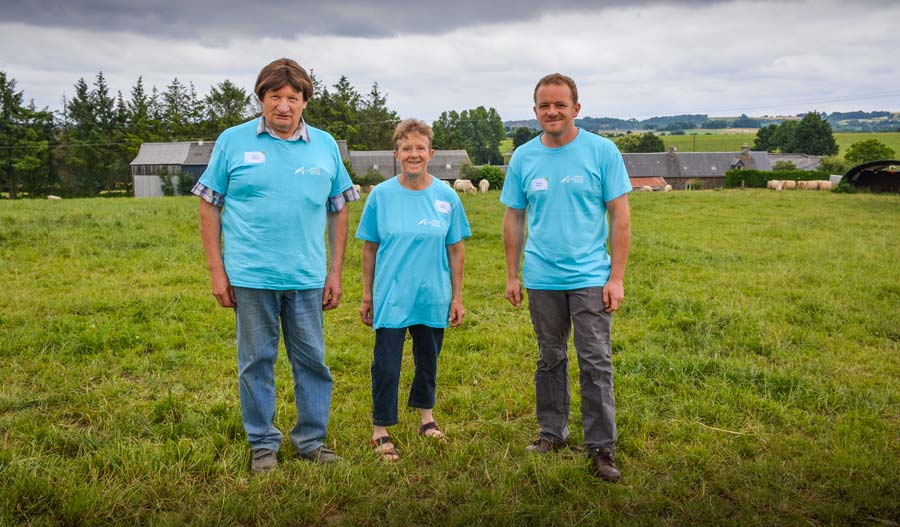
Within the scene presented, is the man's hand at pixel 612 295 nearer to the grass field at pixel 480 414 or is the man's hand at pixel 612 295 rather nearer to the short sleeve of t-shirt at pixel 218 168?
the grass field at pixel 480 414

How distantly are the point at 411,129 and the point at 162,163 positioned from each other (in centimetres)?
6515

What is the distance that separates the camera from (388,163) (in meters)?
73.4

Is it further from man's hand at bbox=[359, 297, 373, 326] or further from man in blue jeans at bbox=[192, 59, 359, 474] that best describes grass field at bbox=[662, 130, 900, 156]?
man in blue jeans at bbox=[192, 59, 359, 474]

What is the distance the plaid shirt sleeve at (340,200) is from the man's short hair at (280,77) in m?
0.72

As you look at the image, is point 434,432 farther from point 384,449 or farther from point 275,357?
point 275,357

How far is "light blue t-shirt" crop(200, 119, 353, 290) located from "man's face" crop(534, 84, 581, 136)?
1426mm

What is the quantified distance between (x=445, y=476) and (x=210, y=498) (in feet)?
4.50

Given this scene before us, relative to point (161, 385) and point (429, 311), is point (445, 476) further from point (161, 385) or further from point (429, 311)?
point (161, 385)

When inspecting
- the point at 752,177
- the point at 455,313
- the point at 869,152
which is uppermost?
the point at 869,152

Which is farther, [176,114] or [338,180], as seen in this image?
[176,114]

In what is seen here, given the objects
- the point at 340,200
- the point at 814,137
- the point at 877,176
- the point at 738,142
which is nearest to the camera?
the point at 340,200

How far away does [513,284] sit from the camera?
466 cm

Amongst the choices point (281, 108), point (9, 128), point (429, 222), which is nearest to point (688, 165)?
point (9, 128)

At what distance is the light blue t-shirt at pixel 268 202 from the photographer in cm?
396
